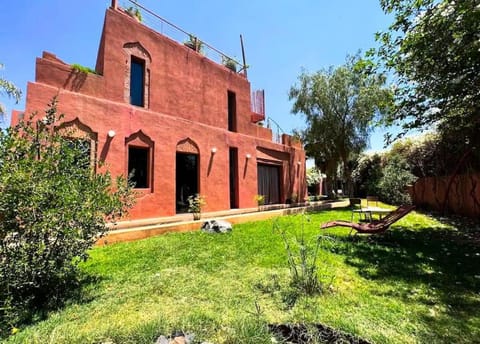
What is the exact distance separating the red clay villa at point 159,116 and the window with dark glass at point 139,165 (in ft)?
0.12

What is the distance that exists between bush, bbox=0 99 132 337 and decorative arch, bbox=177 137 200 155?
6774 mm

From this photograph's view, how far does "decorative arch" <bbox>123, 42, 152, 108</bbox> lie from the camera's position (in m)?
9.80

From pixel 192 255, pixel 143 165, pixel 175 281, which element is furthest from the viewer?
pixel 143 165

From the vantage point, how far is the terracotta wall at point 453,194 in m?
10.5

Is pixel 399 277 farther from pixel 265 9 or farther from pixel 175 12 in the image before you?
pixel 175 12

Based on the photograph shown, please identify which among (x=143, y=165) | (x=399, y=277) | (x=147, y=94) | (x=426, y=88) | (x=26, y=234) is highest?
(x=147, y=94)

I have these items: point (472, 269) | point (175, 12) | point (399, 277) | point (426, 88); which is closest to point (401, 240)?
point (472, 269)

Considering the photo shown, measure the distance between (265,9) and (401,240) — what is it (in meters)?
10.2

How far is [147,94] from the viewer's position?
10336 mm

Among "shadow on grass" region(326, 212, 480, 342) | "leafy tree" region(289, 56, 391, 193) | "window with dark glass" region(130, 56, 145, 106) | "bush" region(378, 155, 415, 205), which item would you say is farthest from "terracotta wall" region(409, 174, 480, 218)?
"window with dark glass" region(130, 56, 145, 106)

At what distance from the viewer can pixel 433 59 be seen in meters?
6.62

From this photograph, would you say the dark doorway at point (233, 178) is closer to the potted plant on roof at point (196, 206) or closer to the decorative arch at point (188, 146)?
the decorative arch at point (188, 146)

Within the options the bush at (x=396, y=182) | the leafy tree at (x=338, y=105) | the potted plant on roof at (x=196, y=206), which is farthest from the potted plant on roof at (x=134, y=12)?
the bush at (x=396, y=182)

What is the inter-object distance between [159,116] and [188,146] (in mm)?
1764
